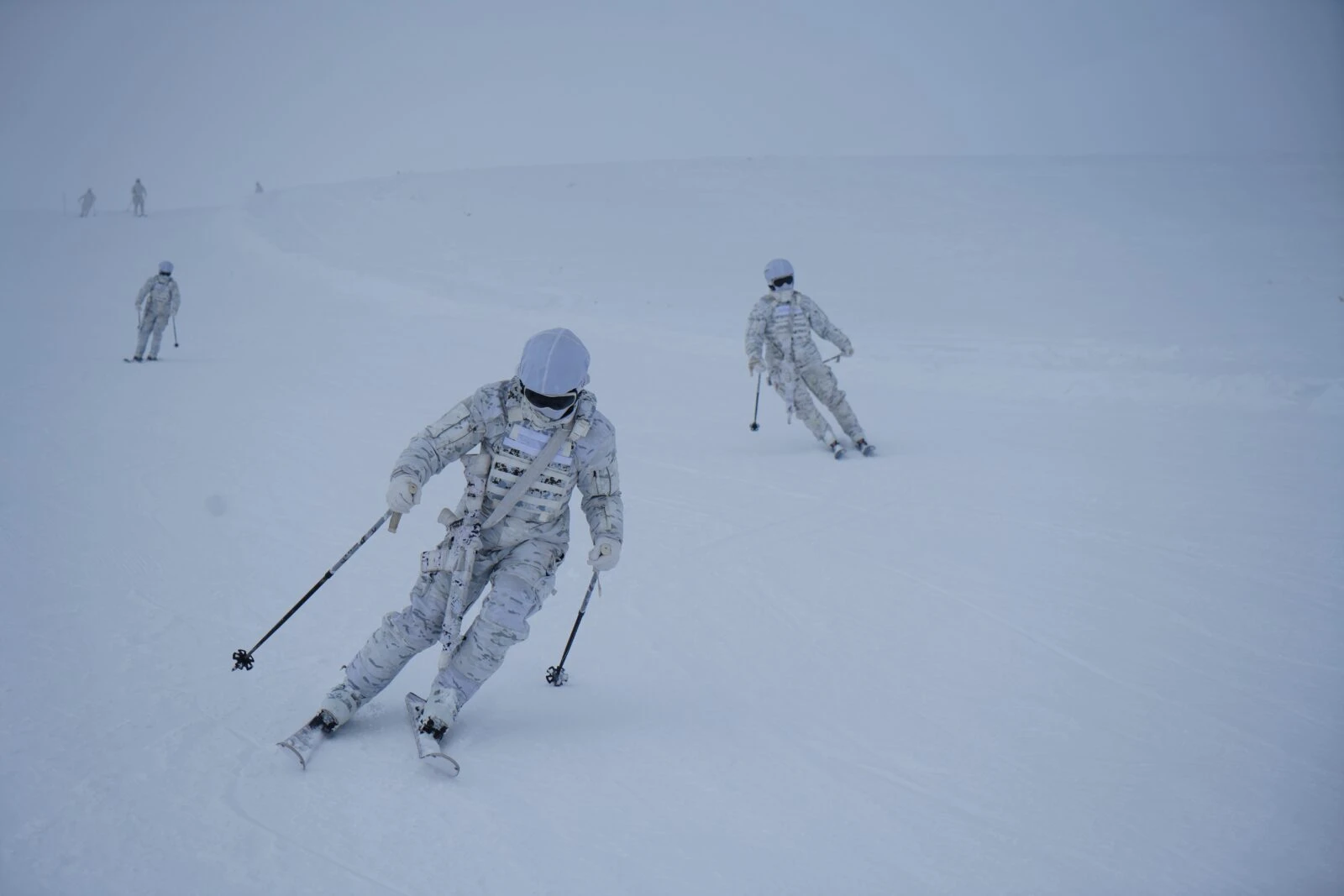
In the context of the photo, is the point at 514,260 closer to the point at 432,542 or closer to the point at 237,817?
the point at 432,542

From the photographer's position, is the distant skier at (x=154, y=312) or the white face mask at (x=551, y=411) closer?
the white face mask at (x=551, y=411)

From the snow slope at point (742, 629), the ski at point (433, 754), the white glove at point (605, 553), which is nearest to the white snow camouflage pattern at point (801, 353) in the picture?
the snow slope at point (742, 629)

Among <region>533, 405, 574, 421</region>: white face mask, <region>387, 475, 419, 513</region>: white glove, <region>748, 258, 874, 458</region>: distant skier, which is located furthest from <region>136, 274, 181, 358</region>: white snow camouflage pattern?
<region>533, 405, 574, 421</region>: white face mask

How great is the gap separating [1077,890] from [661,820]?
63.2 inches

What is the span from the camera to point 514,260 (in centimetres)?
2745

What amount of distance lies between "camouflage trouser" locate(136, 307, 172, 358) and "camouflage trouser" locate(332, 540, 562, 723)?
14.4 m

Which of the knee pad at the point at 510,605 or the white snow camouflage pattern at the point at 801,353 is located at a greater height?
the white snow camouflage pattern at the point at 801,353

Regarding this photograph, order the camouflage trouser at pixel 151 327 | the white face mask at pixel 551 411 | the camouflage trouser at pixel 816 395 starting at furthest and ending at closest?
the camouflage trouser at pixel 151 327 → the camouflage trouser at pixel 816 395 → the white face mask at pixel 551 411

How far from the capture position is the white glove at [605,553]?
182 inches

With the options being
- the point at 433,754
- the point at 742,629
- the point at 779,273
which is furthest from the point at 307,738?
the point at 779,273

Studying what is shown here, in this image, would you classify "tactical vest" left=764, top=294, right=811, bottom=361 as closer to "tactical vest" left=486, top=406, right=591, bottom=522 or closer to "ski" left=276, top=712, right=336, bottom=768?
"tactical vest" left=486, top=406, right=591, bottom=522

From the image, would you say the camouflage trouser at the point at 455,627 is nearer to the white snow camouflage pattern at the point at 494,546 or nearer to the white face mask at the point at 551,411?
the white snow camouflage pattern at the point at 494,546

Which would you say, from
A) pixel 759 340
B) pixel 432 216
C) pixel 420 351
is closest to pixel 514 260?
pixel 432 216

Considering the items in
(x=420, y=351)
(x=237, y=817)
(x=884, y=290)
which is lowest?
(x=237, y=817)
